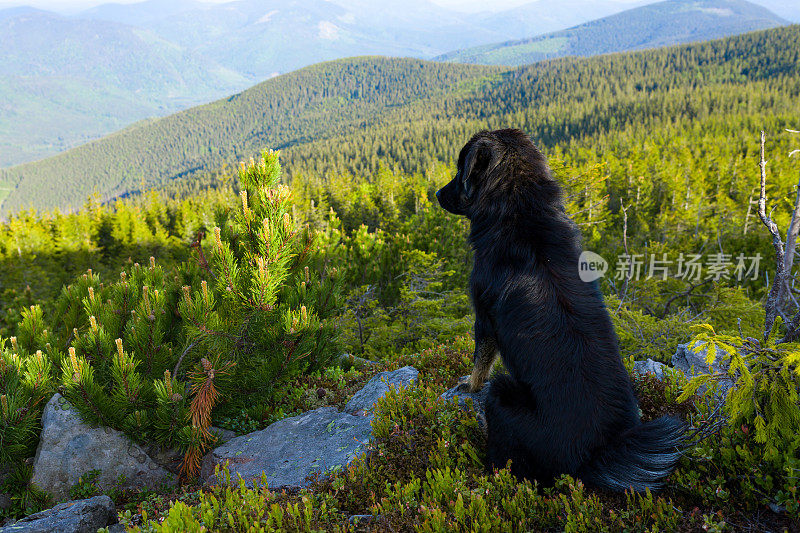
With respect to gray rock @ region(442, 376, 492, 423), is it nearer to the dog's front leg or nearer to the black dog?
the dog's front leg

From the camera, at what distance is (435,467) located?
3.23 metres

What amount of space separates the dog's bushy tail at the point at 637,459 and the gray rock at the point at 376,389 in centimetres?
223

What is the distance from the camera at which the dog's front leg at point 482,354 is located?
3.34 m

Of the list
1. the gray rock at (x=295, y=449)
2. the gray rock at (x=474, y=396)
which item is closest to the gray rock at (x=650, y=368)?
the gray rock at (x=474, y=396)

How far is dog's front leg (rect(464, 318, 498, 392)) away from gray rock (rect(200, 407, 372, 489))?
44.7 inches

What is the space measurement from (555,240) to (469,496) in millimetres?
1770

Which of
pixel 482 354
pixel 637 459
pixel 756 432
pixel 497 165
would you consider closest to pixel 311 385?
pixel 482 354

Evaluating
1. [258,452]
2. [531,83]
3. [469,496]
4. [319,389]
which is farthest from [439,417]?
[531,83]

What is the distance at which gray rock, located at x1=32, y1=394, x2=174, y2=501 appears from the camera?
3.79 m

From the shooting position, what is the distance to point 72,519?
9.63ft

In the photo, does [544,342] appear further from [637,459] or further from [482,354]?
[482,354]

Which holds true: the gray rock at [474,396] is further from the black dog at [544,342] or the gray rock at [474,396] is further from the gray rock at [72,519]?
the gray rock at [72,519]

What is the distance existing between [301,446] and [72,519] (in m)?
1.74

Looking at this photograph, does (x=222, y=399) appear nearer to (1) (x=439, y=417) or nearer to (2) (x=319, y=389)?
(2) (x=319, y=389)
